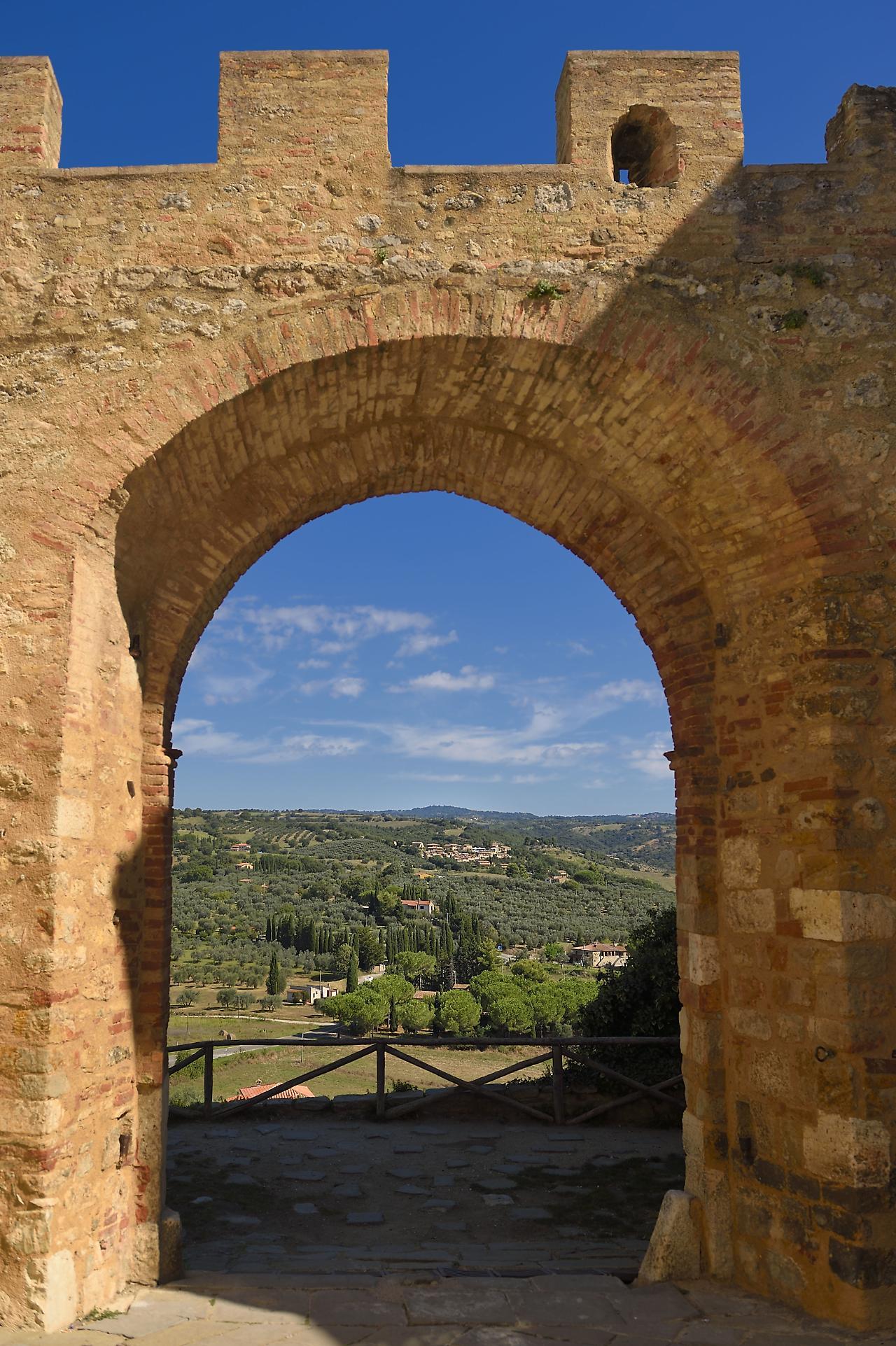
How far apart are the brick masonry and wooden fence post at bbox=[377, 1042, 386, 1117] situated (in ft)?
10.7

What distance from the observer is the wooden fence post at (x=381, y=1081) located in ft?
25.2

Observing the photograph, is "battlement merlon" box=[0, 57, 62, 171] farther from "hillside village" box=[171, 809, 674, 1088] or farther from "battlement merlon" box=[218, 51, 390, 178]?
"hillside village" box=[171, 809, 674, 1088]

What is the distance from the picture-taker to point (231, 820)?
163 feet

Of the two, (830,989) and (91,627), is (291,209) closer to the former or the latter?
(91,627)

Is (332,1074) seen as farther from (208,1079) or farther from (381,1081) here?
(208,1079)

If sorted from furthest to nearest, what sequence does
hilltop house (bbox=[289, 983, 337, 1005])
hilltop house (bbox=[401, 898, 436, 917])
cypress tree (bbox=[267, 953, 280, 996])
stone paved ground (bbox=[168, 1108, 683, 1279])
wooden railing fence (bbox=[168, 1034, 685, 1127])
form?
1. hilltop house (bbox=[401, 898, 436, 917])
2. hilltop house (bbox=[289, 983, 337, 1005])
3. cypress tree (bbox=[267, 953, 280, 996])
4. wooden railing fence (bbox=[168, 1034, 685, 1127])
5. stone paved ground (bbox=[168, 1108, 683, 1279])

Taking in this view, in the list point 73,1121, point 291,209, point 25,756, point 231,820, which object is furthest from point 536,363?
point 231,820

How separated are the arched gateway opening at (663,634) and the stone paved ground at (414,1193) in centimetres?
100

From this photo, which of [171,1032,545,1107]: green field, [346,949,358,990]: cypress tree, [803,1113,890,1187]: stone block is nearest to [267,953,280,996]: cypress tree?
[346,949,358,990]: cypress tree

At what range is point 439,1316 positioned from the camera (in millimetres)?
4137

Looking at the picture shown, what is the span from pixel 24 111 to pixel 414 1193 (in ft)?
23.1

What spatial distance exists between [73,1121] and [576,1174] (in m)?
4.10

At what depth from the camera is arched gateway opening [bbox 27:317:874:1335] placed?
4332mm

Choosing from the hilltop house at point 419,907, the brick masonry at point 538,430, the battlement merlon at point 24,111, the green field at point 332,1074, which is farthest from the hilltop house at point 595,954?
the battlement merlon at point 24,111
